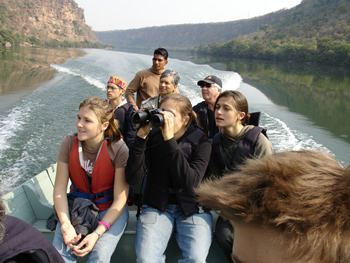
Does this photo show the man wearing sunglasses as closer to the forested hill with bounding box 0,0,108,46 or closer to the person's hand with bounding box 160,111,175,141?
the person's hand with bounding box 160,111,175,141

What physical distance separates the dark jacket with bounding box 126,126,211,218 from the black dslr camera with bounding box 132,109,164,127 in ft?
0.48

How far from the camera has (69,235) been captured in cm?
179

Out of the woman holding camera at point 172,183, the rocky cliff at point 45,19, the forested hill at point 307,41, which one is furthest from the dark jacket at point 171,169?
the rocky cliff at point 45,19

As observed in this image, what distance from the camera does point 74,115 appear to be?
7848mm

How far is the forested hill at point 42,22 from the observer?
64.1 m

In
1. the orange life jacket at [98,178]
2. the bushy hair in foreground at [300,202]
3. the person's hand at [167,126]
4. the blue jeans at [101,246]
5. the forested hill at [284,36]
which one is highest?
the forested hill at [284,36]

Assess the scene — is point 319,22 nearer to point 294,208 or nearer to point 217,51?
point 217,51

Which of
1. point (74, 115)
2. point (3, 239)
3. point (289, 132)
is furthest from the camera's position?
point (74, 115)

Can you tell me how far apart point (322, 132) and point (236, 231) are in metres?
8.25

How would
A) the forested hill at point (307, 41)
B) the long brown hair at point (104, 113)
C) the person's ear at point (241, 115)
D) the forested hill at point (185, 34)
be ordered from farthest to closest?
1. the forested hill at point (185, 34)
2. the forested hill at point (307, 41)
3. the person's ear at point (241, 115)
4. the long brown hair at point (104, 113)

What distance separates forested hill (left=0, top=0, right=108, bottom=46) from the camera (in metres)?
64.1

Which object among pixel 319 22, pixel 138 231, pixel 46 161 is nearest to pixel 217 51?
pixel 319 22

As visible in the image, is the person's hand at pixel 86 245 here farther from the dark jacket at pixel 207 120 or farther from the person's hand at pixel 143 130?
the dark jacket at pixel 207 120

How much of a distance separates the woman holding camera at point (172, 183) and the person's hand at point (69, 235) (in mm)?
378
